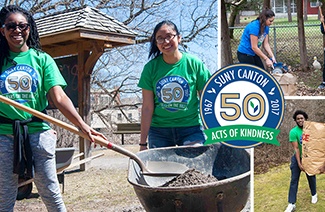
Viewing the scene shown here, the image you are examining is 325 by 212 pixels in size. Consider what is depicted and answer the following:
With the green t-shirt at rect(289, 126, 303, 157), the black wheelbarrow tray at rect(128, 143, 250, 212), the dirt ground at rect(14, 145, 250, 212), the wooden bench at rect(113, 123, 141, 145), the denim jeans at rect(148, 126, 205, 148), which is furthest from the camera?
the wooden bench at rect(113, 123, 141, 145)

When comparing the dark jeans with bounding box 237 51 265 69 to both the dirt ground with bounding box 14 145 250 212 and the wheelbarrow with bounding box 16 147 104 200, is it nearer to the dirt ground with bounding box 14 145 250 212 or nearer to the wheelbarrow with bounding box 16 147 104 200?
the dirt ground with bounding box 14 145 250 212

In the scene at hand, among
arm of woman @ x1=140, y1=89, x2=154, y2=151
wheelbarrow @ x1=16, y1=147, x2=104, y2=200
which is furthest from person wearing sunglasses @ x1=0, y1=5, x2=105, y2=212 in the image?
wheelbarrow @ x1=16, y1=147, x2=104, y2=200

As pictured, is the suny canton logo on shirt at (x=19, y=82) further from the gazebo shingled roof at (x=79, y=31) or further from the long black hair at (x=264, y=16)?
the gazebo shingled roof at (x=79, y=31)

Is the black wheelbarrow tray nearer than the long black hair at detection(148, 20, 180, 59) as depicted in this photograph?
Yes

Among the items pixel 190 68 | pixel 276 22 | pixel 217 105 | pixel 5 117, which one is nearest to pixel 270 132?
pixel 217 105

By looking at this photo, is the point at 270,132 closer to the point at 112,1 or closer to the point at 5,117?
the point at 5,117

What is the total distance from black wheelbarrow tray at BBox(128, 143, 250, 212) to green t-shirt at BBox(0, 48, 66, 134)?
622 mm

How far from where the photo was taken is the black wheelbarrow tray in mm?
2170

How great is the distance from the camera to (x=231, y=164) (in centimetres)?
280

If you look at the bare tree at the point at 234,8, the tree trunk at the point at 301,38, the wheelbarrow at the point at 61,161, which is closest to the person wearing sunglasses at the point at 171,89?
the bare tree at the point at 234,8

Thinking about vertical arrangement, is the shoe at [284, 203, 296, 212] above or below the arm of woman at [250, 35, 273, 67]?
below

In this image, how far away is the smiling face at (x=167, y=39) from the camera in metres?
2.74

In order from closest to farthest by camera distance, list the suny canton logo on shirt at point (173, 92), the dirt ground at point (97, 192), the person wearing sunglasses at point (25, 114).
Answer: the person wearing sunglasses at point (25, 114), the suny canton logo on shirt at point (173, 92), the dirt ground at point (97, 192)

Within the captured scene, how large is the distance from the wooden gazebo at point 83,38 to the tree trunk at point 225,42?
377cm
